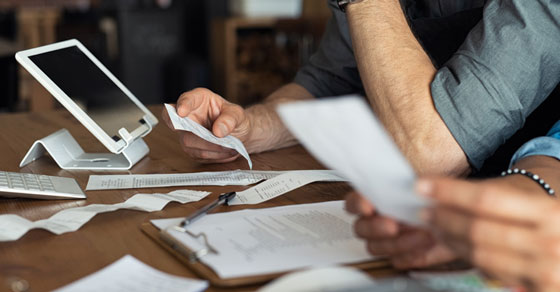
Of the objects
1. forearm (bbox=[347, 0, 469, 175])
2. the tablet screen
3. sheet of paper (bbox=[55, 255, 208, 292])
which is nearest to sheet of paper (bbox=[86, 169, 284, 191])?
the tablet screen

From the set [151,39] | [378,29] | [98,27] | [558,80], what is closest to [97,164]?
[378,29]

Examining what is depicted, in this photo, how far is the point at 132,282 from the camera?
671mm

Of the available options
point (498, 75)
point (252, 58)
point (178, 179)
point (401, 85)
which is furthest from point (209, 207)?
point (252, 58)

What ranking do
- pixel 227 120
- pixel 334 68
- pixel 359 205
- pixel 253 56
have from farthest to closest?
pixel 253 56 → pixel 334 68 → pixel 227 120 → pixel 359 205

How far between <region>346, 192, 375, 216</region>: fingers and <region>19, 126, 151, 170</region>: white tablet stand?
650 mm

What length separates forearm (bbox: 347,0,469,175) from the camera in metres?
0.99

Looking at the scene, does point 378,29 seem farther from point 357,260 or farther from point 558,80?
point 357,260

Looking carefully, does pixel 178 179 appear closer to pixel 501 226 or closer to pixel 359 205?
pixel 359 205

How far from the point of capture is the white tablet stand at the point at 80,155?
4.01ft

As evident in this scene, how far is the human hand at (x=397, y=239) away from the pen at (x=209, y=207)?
235 millimetres

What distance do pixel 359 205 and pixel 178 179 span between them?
524mm

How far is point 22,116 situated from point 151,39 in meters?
3.62

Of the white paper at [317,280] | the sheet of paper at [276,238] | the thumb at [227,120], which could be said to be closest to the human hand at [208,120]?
the thumb at [227,120]

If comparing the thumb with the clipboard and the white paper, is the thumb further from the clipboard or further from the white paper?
the white paper
